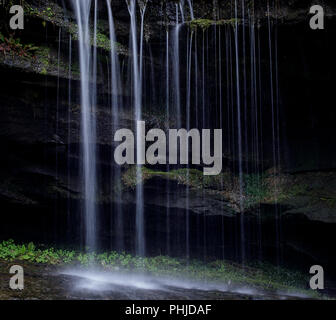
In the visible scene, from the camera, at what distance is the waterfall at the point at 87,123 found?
30.7 feet

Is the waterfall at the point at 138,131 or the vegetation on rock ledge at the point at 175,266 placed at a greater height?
the waterfall at the point at 138,131

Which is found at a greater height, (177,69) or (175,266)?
(177,69)

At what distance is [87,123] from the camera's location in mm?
9516

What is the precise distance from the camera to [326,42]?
836 cm

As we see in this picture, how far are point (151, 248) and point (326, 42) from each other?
8.09 m

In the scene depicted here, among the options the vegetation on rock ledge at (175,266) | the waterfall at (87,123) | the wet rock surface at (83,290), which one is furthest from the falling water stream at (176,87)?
the wet rock surface at (83,290)

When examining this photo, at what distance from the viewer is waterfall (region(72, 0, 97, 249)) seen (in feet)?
30.7

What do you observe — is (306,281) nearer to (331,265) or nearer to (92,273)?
(331,265)
